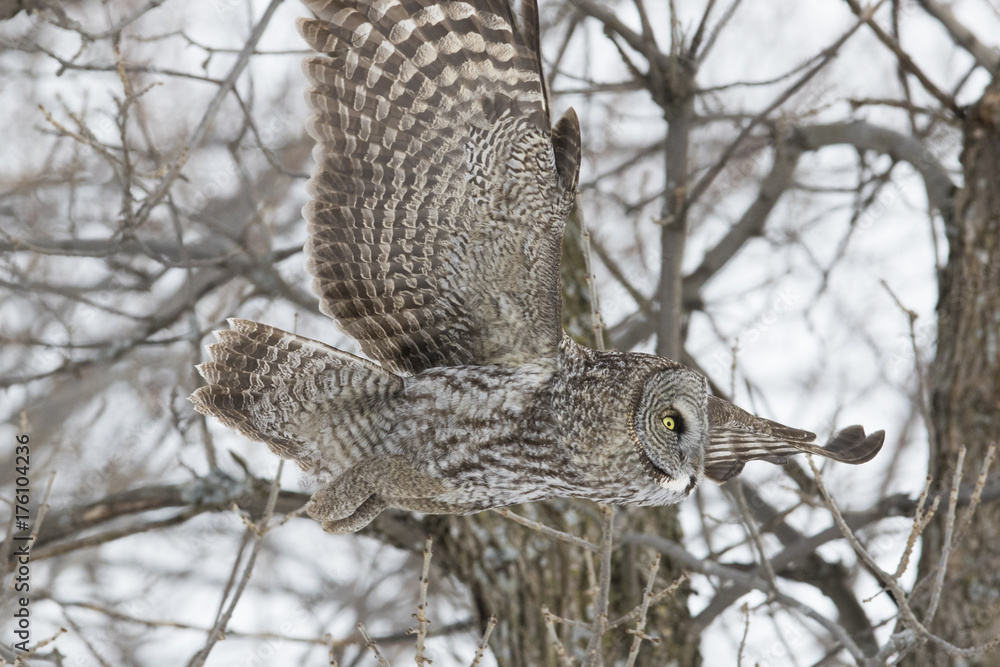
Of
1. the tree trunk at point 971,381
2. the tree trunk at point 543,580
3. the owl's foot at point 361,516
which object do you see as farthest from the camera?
the tree trunk at point 543,580

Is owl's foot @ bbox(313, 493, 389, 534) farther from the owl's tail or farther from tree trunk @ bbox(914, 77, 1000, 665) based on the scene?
tree trunk @ bbox(914, 77, 1000, 665)

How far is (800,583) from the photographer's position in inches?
204

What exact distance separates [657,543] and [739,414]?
29.6 inches

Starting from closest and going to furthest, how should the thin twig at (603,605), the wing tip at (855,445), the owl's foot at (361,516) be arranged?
1. the thin twig at (603,605)
2. the wing tip at (855,445)
3. the owl's foot at (361,516)

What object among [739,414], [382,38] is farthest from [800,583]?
[382,38]

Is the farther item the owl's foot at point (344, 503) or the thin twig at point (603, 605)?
the owl's foot at point (344, 503)

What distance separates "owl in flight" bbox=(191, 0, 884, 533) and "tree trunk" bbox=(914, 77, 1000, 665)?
1.57 metres

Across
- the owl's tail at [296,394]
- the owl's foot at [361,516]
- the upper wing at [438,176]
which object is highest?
the upper wing at [438,176]

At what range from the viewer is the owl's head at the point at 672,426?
316 cm

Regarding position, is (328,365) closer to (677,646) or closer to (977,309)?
(677,646)

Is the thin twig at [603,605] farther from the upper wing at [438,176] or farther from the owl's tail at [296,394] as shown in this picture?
the owl's tail at [296,394]

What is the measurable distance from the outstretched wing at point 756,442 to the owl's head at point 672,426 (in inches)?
3.9

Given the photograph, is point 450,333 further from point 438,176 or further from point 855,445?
point 855,445

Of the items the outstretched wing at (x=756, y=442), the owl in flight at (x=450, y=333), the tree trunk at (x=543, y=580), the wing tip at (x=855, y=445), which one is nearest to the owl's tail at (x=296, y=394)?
the owl in flight at (x=450, y=333)
